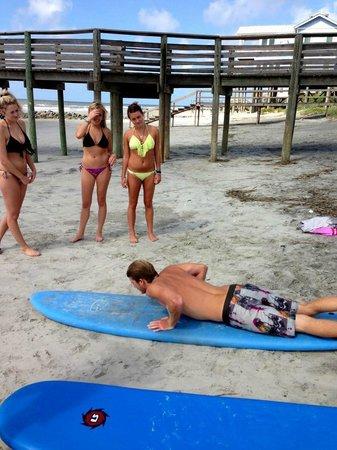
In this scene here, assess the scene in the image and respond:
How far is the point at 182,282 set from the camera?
331 centimetres

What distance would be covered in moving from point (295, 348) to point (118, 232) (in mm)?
3232

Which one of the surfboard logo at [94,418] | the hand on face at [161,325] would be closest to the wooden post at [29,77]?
the hand on face at [161,325]

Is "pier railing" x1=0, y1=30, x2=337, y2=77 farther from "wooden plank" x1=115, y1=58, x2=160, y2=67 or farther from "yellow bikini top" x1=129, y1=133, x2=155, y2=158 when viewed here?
"yellow bikini top" x1=129, y1=133, x2=155, y2=158

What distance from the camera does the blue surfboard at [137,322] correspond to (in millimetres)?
3105

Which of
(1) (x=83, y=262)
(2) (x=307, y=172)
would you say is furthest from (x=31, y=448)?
(2) (x=307, y=172)

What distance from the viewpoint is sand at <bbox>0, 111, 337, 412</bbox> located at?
9.38 ft

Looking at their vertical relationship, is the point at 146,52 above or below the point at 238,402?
above

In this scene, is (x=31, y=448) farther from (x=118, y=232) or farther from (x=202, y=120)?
(x=202, y=120)

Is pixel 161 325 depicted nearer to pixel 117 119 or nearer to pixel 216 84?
pixel 216 84

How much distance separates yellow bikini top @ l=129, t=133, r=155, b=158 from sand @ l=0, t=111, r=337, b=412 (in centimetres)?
111

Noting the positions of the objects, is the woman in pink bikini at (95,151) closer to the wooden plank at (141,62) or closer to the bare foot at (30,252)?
the bare foot at (30,252)

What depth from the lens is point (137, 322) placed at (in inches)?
133

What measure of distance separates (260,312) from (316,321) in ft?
1.33

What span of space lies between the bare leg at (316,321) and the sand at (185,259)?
0.16 m
